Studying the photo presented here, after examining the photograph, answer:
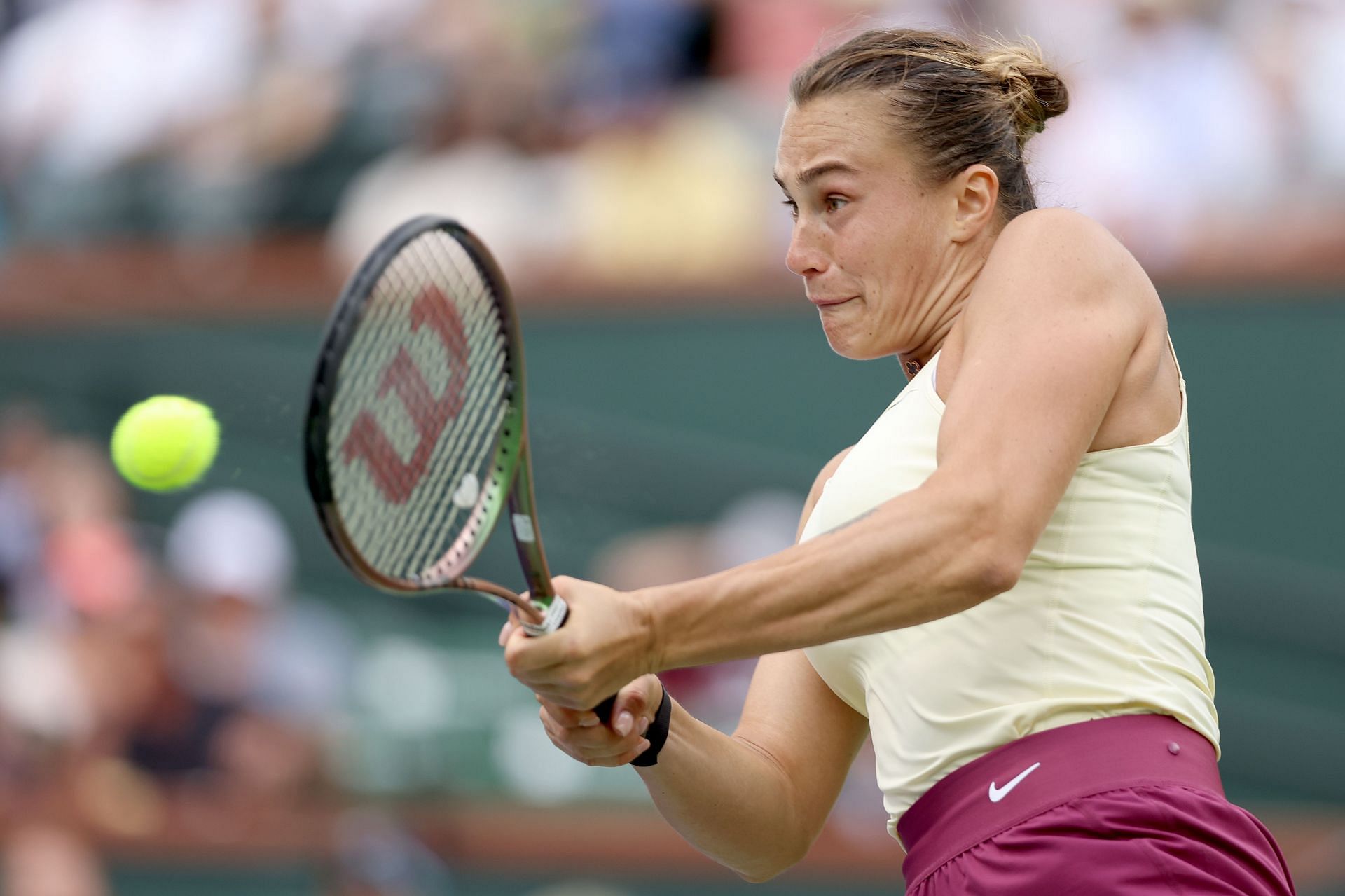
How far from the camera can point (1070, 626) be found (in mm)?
2021

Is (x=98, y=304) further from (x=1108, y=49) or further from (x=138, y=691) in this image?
(x=1108, y=49)

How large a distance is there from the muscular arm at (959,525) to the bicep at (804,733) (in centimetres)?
61

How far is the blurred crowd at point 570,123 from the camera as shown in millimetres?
6191

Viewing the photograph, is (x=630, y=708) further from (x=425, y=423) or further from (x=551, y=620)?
(x=425, y=423)

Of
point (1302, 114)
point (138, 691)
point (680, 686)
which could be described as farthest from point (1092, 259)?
point (138, 691)

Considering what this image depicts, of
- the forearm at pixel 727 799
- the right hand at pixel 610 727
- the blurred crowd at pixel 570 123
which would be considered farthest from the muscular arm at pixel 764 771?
the blurred crowd at pixel 570 123

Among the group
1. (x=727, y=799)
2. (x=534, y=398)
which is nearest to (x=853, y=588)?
(x=727, y=799)

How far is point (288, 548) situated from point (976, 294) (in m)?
5.18

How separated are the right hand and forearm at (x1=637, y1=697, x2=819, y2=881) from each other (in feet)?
0.33

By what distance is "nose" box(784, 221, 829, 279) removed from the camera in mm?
2217

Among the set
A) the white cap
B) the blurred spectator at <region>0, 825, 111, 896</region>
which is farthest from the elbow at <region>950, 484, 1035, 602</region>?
the blurred spectator at <region>0, 825, 111, 896</region>

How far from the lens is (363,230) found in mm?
7094

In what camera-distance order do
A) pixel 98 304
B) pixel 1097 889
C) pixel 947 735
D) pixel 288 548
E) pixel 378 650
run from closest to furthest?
pixel 1097 889 → pixel 947 735 → pixel 378 650 → pixel 288 548 → pixel 98 304

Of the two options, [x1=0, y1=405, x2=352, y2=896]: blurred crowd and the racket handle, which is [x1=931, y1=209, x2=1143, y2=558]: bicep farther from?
[x1=0, y1=405, x2=352, y2=896]: blurred crowd
